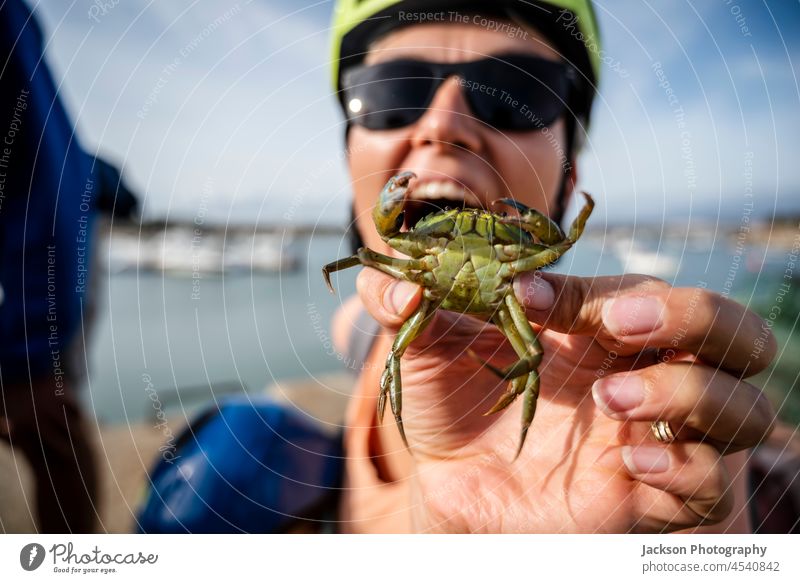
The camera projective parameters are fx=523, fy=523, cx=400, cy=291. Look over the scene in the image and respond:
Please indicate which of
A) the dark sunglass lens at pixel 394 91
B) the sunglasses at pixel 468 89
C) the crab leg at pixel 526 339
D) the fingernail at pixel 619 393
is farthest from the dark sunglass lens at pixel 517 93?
the fingernail at pixel 619 393

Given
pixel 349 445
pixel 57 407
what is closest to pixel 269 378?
pixel 349 445

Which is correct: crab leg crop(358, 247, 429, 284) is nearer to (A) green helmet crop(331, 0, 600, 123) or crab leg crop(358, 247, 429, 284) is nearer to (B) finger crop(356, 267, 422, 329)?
(B) finger crop(356, 267, 422, 329)

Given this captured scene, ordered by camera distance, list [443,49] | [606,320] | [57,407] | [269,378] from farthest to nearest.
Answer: [269,378]
[57,407]
[443,49]
[606,320]

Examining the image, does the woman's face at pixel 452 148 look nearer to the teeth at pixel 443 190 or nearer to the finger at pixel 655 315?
the teeth at pixel 443 190

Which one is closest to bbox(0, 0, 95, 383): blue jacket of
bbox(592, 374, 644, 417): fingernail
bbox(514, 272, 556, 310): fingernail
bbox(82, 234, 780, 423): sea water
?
bbox(82, 234, 780, 423): sea water
